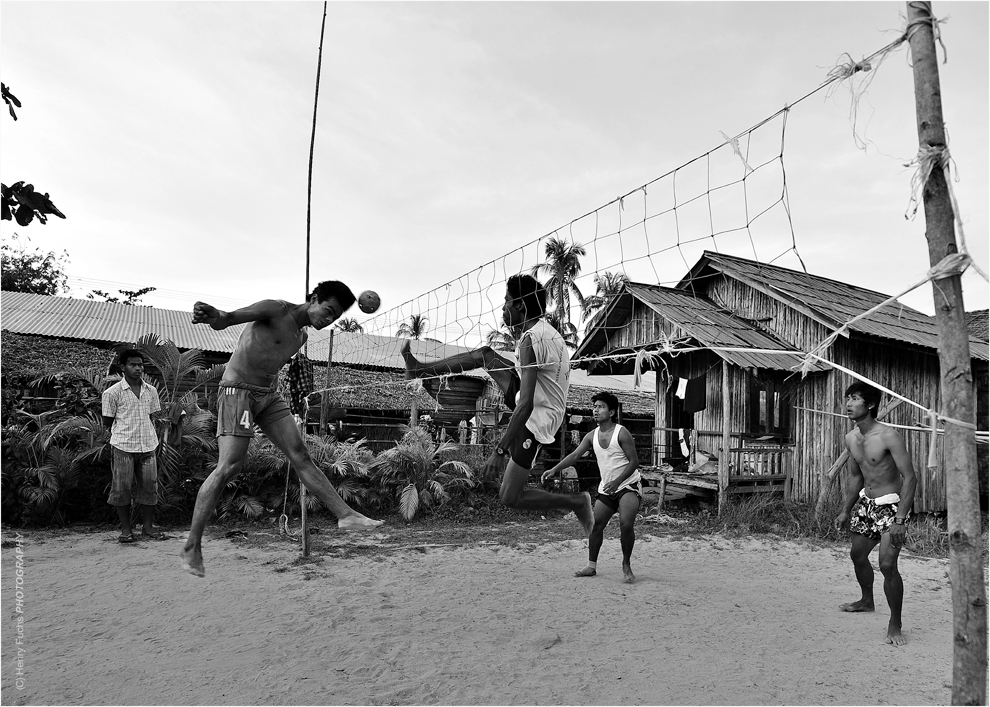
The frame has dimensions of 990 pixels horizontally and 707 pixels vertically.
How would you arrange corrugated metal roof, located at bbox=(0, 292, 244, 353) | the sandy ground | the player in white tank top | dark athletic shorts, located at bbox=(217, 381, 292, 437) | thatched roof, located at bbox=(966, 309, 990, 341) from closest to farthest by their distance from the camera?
the sandy ground → dark athletic shorts, located at bbox=(217, 381, 292, 437) → the player in white tank top → thatched roof, located at bbox=(966, 309, 990, 341) → corrugated metal roof, located at bbox=(0, 292, 244, 353)

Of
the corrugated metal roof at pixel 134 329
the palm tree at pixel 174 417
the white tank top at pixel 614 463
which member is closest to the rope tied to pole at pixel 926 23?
the white tank top at pixel 614 463

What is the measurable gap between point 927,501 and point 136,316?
16.9m

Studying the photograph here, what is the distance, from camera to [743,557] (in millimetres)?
6516

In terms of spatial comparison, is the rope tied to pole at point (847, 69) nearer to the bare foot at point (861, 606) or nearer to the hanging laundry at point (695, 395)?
the bare foot at point (861, 606)

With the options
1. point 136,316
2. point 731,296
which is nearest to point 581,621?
point 731,296

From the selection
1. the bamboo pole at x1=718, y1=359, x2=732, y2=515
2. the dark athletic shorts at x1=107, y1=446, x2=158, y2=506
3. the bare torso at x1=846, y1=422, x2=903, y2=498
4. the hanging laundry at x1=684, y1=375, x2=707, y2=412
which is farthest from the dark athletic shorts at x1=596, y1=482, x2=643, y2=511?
the hanging laundry at x1=684, y1=375, x2=707, y2=412

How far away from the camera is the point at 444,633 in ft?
12.8

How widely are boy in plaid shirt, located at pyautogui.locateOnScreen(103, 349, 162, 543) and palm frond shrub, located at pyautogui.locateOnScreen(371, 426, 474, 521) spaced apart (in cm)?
288

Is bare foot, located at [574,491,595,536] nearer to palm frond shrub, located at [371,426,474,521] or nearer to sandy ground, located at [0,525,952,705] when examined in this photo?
sandy ground, located at [0,525,952,705]

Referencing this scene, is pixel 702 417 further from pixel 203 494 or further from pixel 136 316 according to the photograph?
pixel 136 316

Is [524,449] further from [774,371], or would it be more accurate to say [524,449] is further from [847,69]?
[774,371]

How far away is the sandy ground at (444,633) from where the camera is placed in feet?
10.3

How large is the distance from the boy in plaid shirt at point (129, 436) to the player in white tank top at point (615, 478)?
3948mm

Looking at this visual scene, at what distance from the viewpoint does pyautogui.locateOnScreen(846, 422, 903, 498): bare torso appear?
13.2 ft
